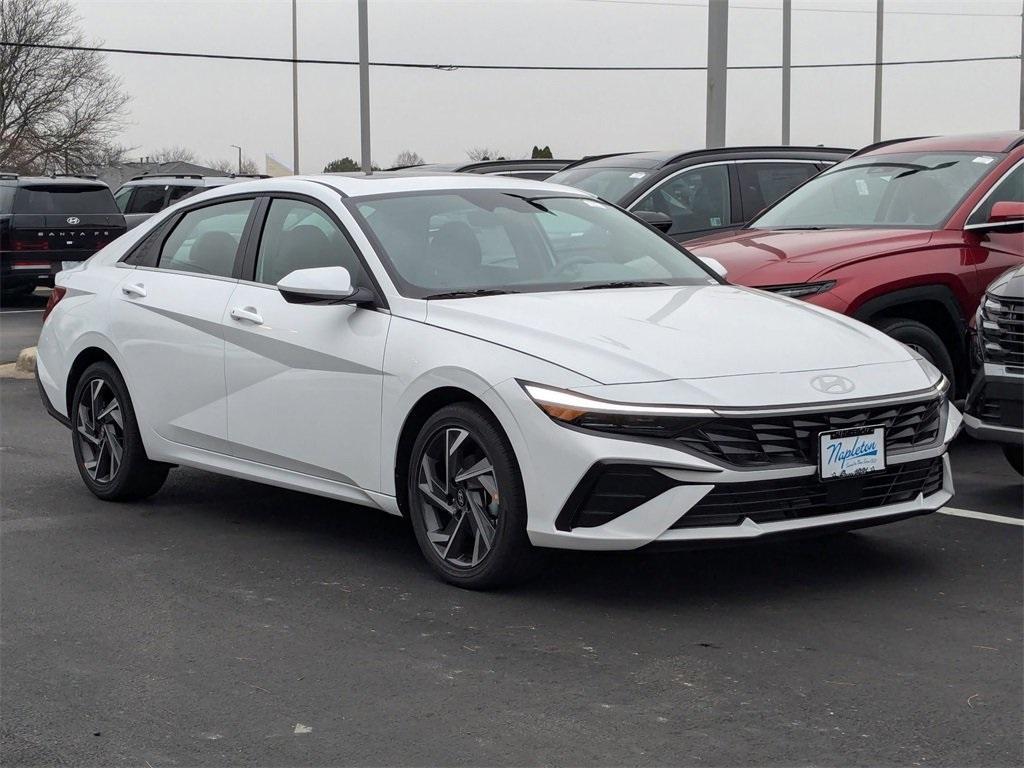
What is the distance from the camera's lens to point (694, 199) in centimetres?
1220

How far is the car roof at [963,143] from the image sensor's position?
9.34 metres

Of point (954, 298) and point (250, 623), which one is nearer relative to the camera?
point (250, 623)

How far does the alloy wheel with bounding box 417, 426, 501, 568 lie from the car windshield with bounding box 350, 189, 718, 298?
699 mm

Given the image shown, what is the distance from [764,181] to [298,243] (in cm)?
665

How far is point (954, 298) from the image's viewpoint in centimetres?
852

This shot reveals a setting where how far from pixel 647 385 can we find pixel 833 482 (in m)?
0.76

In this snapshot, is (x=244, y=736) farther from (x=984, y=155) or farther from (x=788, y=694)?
(x=984, y=155)

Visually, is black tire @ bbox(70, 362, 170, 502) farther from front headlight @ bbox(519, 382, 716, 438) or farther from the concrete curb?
the concrete curb

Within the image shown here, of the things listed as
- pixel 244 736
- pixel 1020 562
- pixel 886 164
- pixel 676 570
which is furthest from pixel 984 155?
pixel 244 736

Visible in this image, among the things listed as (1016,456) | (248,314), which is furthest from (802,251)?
(248,314)

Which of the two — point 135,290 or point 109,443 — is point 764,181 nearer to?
point 135,290

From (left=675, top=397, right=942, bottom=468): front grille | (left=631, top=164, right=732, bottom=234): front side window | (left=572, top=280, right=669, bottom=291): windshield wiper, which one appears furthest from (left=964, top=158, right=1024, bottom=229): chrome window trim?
(left=675, top=397, right=942, bottom=468): front grille

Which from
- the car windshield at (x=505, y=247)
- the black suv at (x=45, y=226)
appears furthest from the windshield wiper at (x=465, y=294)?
the black suv at (x=45, y=226)

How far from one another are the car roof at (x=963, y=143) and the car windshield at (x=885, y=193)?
0.08 meters
